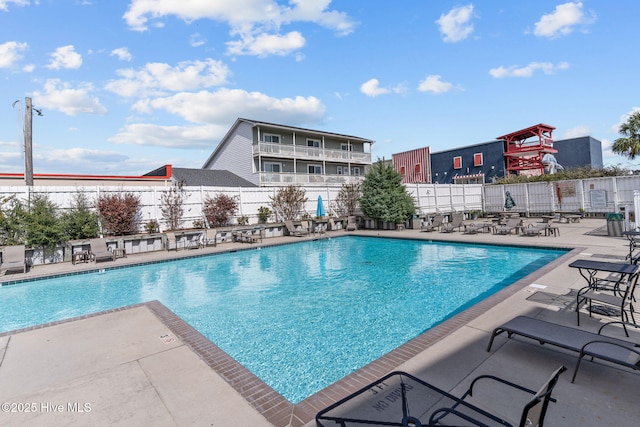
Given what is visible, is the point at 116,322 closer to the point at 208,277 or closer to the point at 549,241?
the point at 208,277

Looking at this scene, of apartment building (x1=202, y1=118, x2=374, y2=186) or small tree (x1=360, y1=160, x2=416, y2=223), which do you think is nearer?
small tree (x1=360, y1=160, x2=416, y2=223)

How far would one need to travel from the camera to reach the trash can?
12.0 meters

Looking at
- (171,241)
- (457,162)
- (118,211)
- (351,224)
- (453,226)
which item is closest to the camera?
(118,211)

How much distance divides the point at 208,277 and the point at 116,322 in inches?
181

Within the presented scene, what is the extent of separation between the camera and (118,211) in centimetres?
1388

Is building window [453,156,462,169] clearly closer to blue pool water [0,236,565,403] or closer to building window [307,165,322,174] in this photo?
building window [307,165,322,174]

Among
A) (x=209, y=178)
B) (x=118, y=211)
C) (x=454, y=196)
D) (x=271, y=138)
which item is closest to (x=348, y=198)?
(x=454, y=196)

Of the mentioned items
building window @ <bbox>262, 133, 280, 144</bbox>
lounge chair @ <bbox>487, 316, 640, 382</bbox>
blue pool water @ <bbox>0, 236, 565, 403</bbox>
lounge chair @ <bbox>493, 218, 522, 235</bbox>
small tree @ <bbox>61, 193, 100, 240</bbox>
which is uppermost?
building window @ <bbox>262, 133, 280, 144</bbox>

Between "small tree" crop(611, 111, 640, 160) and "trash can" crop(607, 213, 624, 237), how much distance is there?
36.5 ft

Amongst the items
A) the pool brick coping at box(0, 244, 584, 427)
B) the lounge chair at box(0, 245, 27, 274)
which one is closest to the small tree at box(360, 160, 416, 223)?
the pool brick coping at box(0, 244, 584, 427)

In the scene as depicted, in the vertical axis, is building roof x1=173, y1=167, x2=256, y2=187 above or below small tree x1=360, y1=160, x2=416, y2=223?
above

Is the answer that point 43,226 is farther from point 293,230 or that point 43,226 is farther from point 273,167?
point 273,167

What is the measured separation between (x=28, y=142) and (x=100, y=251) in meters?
6.35

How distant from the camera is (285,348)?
16.8 feet
